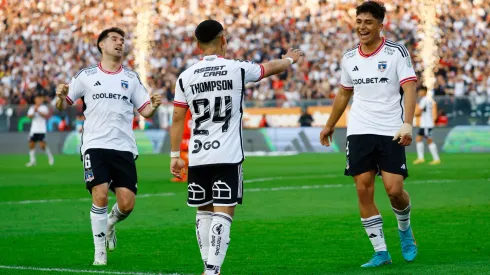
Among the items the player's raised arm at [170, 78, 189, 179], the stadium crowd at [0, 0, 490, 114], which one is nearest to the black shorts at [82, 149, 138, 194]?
the player's raised arm at [170, 78, 189, 179]

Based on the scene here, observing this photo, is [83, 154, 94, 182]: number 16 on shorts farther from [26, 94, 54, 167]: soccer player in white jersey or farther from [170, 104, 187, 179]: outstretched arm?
[26, 94, 54, 167]: soccer player in white jersey

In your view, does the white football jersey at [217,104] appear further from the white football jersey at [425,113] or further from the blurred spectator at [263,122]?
the blurred spectator at [263,122]

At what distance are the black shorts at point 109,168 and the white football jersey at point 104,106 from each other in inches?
2.4

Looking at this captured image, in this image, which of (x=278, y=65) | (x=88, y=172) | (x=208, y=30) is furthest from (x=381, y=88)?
(x=88, y=172)

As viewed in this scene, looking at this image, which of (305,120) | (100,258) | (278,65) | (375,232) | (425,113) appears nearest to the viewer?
(278,65)

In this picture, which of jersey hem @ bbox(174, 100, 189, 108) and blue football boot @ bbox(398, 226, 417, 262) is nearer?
jersey hem @ bbox(174, 100, 189, 108)

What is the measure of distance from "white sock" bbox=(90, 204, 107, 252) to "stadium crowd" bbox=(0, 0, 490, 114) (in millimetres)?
27513

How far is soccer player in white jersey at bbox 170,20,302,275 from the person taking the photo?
26.1 feet

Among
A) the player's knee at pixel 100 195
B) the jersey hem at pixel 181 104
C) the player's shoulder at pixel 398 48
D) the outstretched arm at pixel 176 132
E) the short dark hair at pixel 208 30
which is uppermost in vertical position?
the short dark hair at pixel 208 30

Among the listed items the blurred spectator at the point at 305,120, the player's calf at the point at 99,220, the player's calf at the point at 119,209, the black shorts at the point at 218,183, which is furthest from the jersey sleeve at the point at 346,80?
the blurred spectator at the point at 305,120

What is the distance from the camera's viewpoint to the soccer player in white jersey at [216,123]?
7.95m

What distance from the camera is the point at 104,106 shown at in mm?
10141

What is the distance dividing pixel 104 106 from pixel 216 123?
8.07 feet

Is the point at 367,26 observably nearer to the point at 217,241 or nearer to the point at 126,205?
the point at 217,241
